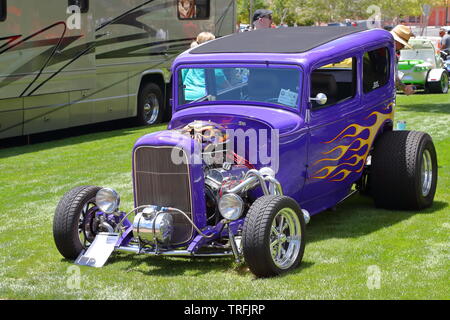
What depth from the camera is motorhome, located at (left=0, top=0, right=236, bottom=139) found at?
1336cm

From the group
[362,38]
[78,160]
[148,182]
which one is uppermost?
[362,38]

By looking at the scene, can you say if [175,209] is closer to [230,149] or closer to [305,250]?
[230,149]

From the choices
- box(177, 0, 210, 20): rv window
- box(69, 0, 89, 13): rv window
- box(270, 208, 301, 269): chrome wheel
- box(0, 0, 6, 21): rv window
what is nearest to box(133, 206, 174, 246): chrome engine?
box(270, 208, 301, 269): chrome wheel

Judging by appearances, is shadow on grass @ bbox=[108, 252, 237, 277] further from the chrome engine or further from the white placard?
the white placard

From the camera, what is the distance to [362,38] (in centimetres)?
824

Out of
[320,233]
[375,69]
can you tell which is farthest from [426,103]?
[320,233]

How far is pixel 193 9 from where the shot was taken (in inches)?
693

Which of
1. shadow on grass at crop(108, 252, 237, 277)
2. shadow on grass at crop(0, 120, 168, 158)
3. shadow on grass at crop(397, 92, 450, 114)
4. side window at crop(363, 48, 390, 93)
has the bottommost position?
shadow on grass at crop(0, 120, 168, 158)

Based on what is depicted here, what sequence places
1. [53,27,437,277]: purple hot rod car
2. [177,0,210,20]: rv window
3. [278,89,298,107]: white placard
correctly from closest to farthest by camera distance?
[53,27,437,277]: purple hot rod car, [278,89,298,107]: white placard, [177,0,210,20]: rv window

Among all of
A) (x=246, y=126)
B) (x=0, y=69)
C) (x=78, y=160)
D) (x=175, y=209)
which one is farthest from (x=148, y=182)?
(x=0, y=69)

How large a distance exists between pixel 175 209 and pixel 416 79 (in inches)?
674

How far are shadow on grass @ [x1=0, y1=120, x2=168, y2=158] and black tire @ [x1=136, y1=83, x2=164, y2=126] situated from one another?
293 millimetres
